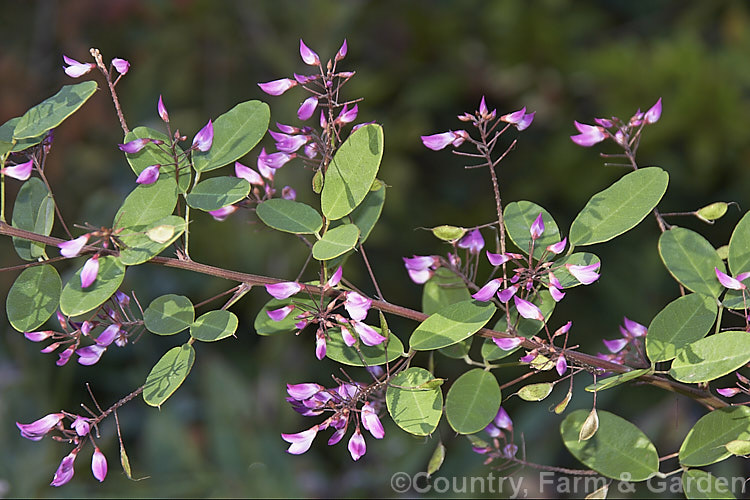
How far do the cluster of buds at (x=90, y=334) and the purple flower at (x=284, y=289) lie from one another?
0.13 m

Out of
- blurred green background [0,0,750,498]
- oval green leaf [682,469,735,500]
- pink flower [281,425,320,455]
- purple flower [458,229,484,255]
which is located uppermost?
purple flower [458,229,484,255]

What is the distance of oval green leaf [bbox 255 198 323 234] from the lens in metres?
0.59

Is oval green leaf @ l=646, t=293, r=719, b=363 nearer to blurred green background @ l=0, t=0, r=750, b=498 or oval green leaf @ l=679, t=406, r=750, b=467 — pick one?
oval green leaf @ l=679, t=406, r=750, b=467

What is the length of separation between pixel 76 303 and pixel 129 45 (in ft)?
8.70

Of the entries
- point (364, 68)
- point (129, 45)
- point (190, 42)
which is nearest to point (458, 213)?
point (364, 68)

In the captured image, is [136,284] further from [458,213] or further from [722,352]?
[722,352]

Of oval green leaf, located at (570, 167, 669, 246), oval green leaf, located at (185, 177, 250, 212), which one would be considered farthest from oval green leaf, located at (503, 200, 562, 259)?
oval green leaf, located at (185, 177, 250, 212)

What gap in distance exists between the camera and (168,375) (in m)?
0.54

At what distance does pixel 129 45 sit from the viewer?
2.90 meters

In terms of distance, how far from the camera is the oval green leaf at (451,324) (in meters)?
0.55

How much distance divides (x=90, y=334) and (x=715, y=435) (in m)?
0.54

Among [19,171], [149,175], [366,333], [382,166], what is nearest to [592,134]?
[366,333]

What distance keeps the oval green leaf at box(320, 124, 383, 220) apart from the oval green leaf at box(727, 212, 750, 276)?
1.07ft

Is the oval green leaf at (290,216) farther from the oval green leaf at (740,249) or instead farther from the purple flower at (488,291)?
the oval green leaf at (740,249)
